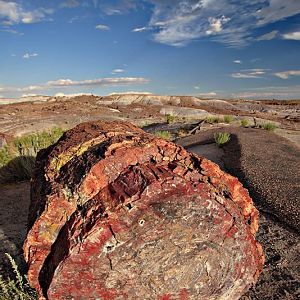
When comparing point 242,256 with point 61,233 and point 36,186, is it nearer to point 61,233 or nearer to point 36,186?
point 61,233

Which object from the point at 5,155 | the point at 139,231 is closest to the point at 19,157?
the point at 5,155

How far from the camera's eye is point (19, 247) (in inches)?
185

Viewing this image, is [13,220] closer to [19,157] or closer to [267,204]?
[267,204]

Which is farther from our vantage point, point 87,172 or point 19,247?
point 19,247

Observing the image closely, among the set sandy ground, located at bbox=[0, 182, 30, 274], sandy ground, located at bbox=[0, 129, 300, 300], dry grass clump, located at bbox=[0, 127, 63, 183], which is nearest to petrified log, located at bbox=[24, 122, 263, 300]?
sandy ground, located at bbox=[0, 129, 300, 300]

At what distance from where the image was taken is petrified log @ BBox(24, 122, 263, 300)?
278cm

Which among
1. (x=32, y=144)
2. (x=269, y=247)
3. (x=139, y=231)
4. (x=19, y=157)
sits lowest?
(x=19, y=157)

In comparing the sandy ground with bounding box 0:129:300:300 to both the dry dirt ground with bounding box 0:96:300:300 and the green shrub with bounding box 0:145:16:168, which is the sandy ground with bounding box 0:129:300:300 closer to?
the dry dirt ground with bounding box 0:96:300:300

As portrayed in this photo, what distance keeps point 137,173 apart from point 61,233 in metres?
0.74

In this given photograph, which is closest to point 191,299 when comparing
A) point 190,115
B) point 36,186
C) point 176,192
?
point 176,192

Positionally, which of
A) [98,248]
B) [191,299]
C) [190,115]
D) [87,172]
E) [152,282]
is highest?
[87,172]

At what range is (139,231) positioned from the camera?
9.18 feet

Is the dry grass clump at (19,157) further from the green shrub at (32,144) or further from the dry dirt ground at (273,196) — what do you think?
the dry dirt ground at (273,196)

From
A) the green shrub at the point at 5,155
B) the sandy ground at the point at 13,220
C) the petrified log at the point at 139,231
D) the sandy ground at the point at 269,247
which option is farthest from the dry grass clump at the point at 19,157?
the petrified log at the point at 139,231
